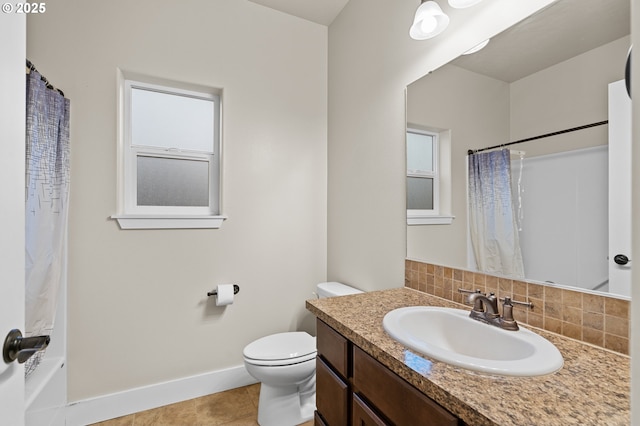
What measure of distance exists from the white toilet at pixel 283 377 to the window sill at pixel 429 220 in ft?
3.05

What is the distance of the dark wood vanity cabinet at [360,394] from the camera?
0.74 meters

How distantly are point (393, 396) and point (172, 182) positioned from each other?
1.90m

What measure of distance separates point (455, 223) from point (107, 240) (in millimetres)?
1958

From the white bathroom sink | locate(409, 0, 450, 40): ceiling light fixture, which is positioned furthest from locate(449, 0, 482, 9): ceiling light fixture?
the white bathroom sink

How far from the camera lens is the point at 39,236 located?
140 centimetres

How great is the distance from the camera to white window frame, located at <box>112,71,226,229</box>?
6.16ft

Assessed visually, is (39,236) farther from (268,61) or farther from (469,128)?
(469,128)

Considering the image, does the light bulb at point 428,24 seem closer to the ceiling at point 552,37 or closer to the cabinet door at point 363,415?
the ceiling at point 552,37

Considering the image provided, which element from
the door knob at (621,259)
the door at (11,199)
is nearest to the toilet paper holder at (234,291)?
the door at (11,199)

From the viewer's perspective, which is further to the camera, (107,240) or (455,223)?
(107,240)

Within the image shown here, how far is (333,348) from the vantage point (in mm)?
1149

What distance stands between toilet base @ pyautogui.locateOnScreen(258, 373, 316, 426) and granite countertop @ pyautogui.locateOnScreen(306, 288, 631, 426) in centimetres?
104

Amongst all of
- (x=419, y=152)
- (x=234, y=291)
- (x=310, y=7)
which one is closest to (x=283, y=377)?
(x=234, y=291)

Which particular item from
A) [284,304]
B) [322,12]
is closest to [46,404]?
[284,304]
